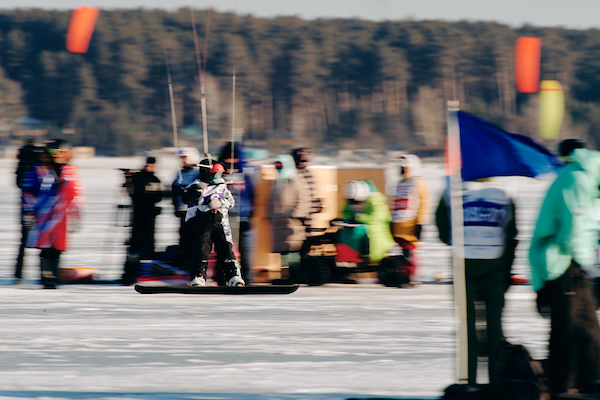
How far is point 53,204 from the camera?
8742mm

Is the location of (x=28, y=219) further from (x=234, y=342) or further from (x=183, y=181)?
(x=234, y=342)

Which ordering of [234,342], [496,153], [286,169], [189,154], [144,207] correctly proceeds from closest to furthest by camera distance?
[496,153] < [234,342] < [286,169] < [144,207] < [189,154]

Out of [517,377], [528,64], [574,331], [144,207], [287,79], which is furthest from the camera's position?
[528,64]

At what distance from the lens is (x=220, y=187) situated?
8.34 meters

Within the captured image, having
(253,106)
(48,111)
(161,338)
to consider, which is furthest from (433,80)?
(161,338)

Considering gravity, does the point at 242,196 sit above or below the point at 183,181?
below

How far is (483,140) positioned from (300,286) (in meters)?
4.98

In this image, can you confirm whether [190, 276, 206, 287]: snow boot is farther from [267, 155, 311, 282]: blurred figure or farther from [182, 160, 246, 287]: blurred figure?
[267, 155, 311, 282]: blurred figure

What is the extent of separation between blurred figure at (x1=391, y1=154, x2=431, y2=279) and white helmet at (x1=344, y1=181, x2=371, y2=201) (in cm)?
38

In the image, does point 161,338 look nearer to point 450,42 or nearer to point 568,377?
point 568,377

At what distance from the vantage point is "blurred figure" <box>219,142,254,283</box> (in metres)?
8.91

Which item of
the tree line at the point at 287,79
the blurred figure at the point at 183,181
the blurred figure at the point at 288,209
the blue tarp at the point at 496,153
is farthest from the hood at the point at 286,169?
the tree line at the point at 287,79

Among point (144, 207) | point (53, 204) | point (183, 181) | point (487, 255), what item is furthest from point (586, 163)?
point (53, 204)

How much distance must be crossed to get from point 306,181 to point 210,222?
120 cm
